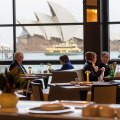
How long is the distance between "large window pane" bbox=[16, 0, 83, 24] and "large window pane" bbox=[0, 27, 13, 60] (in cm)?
47

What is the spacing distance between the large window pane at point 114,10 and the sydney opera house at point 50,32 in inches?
36.4

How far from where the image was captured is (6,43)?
1164 cm

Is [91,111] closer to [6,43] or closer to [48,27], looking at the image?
[48,27]

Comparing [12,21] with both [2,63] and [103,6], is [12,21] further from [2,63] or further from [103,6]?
[103,6]

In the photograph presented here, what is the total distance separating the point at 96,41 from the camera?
10883 millimetres

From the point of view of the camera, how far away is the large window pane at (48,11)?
11.2 meters

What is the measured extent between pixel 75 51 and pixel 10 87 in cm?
842

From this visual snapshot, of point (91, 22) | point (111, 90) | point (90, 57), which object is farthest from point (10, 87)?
point (91, 22)

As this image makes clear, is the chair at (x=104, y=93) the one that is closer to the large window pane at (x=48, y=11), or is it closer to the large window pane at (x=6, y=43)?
the large window pane at (x=48, y=11)

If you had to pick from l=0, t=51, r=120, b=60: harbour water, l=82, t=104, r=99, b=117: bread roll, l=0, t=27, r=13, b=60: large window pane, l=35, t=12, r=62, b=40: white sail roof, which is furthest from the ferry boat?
l=82, t=104, r=99, b=117: bread roll

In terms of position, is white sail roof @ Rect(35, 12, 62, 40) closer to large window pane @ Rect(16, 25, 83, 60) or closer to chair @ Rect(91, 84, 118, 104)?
large window pane @ Rect(16, 25, 83, 60)

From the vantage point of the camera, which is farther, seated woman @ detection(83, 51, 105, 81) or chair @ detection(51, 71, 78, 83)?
chair @ detection(51, 71, 78, 83)

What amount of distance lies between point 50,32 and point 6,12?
138 centimetres

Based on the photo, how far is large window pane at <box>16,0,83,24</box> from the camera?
11.2 metres
